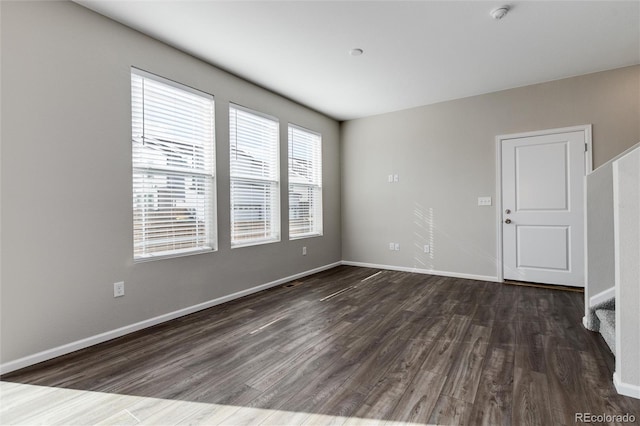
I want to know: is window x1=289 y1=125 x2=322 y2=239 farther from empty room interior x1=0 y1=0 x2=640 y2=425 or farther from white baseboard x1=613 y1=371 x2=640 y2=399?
white baseboard x1=613 y1=371 x2=640 y2=399

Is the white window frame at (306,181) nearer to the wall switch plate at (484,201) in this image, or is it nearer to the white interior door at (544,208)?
the wall switch plate at (484,201)

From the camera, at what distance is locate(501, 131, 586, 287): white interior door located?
3.97m

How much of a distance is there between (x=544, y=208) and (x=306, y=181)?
3.45 metres

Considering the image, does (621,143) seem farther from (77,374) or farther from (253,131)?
(77,374)

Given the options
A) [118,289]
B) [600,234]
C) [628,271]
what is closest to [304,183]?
[118,289]

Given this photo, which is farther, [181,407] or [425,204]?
[425,204]

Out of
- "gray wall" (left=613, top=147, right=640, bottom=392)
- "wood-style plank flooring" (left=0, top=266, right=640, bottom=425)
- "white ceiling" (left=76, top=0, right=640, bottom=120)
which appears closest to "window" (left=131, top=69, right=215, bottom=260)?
"white ceiling" (left=76, top=0, right=640, bottom=120)

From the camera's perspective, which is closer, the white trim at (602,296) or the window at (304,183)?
the white trim at (602,296)

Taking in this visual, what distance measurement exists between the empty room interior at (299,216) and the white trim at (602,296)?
12 mm

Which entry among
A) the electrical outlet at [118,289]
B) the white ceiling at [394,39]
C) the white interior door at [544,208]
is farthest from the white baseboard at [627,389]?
the electrical outlet at [118,289]

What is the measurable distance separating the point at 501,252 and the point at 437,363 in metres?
2.93

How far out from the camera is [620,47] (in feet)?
10.6

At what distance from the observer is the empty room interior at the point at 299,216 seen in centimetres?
184

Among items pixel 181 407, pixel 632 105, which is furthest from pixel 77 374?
pixel 632 105
